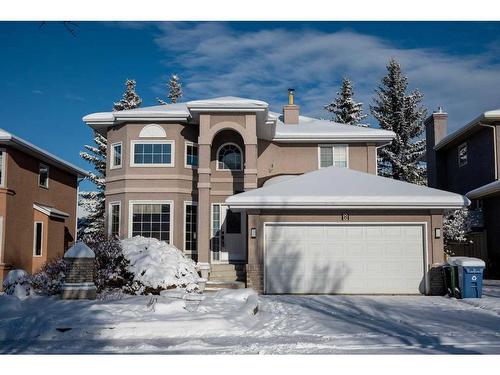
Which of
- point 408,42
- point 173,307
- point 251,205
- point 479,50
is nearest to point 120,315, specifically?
point 173,307

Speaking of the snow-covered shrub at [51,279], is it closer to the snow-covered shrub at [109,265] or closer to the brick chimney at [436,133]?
the snow-covered shrub at [109,265]

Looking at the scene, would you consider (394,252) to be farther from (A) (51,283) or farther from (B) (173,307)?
(A) (51,283)

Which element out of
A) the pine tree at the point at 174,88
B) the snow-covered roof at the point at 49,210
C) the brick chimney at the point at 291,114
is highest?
the pine tree at the point at 174,88

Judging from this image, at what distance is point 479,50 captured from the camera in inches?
806

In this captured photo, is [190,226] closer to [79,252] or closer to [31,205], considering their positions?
[31,205]

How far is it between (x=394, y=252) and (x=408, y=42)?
30.1ft

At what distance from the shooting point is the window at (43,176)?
21.0 m

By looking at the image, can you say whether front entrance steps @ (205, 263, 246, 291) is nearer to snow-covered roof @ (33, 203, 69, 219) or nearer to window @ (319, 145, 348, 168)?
window @ (319, 145, 348, 168)

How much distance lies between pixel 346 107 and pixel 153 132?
70.4 feet

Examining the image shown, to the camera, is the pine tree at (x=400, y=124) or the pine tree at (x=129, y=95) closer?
the pine tree at (x=400, y=124)

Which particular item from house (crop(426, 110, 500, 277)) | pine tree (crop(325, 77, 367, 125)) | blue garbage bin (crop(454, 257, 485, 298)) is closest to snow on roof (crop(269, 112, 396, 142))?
house (crop(426, 110, 500, 277))

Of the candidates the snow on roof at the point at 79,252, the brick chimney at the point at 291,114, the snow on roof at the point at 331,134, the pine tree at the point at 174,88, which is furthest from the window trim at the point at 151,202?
the pine tree at the point at 174,88

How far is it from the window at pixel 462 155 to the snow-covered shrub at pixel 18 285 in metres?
20.6

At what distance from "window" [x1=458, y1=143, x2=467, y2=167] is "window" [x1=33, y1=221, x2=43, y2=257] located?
1987 cm
